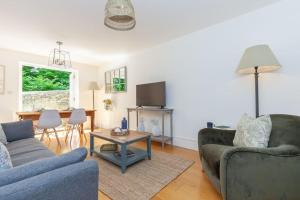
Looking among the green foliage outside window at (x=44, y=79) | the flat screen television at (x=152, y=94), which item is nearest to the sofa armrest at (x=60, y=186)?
the flat screen television at (x=152, y=94)

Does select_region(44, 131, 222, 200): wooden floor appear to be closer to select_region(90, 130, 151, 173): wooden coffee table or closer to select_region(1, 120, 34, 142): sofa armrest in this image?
select_region(90, 130, 151, 173): wooden coffee table

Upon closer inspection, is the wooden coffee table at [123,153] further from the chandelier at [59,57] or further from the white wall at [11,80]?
the white wall at [11,80]

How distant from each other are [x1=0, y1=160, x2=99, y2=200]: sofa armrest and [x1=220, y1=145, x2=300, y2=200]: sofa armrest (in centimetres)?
99

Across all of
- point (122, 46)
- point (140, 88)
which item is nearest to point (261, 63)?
point (140, 88)

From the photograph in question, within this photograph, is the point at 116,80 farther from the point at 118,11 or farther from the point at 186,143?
the point at 118,11

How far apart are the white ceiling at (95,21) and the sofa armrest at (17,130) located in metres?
1.61

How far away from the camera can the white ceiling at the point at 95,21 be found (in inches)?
83.4

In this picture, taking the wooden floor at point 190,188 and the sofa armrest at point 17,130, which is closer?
the wooden floor at point 190,188

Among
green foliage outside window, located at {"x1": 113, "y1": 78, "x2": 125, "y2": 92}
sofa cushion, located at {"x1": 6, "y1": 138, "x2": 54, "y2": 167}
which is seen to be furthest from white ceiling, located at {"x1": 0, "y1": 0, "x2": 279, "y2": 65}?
sofa cushion, located at {"x1": 6, "y1": 138, "x2": 54, "y2": 167}

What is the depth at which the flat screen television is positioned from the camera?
10.9ft

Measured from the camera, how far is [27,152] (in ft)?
5.62

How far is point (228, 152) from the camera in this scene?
4.04ft

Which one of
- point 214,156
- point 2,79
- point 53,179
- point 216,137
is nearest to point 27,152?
point 53,179

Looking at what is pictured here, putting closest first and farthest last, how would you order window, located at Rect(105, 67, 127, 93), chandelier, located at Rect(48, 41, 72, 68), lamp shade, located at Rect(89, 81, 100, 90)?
1. chandelier, located at Rect(48, 41, 72, 68)
2. window, located at Rect(105, 67, 127, 93)
3. lamp shade, located at Rect(89, 81, 100, 90)
